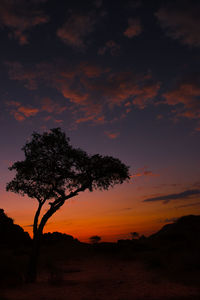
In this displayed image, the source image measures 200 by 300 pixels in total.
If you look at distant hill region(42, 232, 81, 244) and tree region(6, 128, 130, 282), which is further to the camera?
distant hill region(42, 232, 81, 244)

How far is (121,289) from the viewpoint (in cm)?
1488

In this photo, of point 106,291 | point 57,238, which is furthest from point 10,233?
point 106,291

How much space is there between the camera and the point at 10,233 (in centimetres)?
4784

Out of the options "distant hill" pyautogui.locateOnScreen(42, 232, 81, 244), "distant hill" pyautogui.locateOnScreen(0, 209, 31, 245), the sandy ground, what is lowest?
the sandy ground

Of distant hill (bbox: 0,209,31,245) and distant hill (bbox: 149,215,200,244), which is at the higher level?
distant hill (bbox: 0,209,31,245)

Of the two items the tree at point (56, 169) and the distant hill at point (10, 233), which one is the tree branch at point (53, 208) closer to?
the tree at point (56, 169)

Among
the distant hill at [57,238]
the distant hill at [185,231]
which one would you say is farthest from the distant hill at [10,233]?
the distant hill at [185,231]

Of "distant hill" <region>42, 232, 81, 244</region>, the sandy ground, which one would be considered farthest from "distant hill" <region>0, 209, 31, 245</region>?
the sandy ground

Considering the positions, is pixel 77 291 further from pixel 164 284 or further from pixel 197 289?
pixel 197 289

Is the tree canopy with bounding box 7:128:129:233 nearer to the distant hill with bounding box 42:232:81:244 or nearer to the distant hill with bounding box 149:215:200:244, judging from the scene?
the distant hill with bounding box 149:215:200:244

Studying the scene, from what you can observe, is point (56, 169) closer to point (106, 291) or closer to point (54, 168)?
point (54, 168)

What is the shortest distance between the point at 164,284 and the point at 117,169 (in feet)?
31.2

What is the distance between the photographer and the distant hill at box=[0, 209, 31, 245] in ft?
152

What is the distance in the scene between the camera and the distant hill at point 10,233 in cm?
4618
